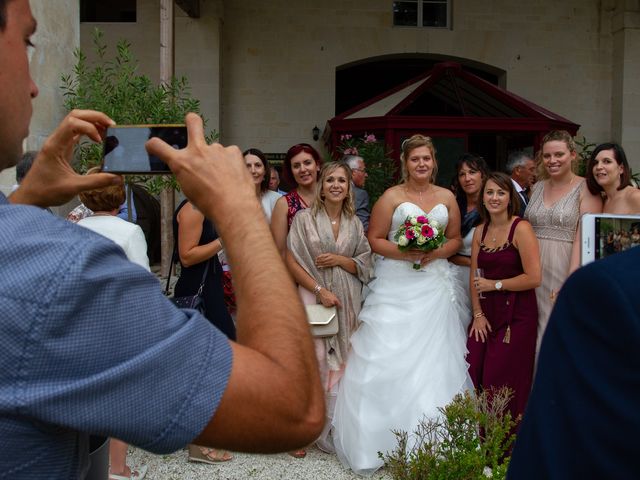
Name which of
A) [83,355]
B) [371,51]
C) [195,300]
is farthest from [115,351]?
[371,51]

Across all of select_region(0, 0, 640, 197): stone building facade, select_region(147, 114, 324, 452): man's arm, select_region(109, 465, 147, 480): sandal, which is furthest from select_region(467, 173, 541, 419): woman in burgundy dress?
select_region(0, 0, 640, 197): stone building facade

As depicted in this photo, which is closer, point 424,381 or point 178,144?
point 178,144

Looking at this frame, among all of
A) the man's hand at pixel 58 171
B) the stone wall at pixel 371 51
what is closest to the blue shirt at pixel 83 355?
the man's hand at pixel 58 171

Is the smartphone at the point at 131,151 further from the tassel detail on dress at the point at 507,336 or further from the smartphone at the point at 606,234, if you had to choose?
the tassel detail on dress at the point at 507,336

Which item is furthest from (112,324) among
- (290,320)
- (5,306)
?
(290,320)

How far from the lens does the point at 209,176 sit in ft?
3.83

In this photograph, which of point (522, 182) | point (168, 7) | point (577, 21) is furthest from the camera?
point (577, 21)

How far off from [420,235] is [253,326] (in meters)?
4.02

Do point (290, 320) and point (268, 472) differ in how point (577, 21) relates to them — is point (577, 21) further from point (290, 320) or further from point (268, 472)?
point (290, 320)

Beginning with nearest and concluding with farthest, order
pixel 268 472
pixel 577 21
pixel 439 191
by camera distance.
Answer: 1. pixel 268 472
2. pixel 439 191
3. pixel 577 21

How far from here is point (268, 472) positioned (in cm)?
442

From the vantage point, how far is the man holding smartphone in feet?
2.85

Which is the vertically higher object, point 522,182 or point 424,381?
point 522,182

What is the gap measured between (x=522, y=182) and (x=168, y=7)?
5243 mm
